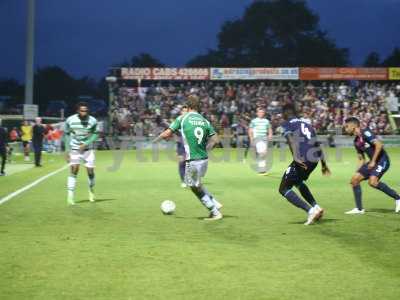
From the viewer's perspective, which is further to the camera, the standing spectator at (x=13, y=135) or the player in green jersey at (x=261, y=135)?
the standing spectator at (x=13, y=135)

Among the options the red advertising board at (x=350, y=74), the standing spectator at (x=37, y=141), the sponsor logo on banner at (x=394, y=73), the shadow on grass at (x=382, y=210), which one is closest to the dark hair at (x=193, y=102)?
the shadow on grass at (x=382, y=210)

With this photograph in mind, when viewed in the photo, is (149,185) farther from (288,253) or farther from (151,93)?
(151,93)

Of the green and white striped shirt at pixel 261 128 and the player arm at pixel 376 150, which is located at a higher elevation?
the green and white striped shirt at pixel 261 128

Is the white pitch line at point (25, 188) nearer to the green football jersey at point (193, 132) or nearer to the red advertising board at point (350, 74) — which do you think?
the green football jersey at point (193, 132)

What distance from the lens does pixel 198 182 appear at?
11.8 meters

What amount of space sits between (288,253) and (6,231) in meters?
4.65

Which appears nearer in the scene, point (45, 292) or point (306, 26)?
point (45, 292)

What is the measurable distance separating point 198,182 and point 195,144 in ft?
2.25

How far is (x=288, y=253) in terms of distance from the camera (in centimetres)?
845

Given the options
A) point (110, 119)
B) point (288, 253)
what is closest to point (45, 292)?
point (288, 253)

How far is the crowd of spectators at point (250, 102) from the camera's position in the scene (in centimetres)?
4788

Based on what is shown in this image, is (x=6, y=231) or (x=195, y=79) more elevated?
(x=195, y=79)

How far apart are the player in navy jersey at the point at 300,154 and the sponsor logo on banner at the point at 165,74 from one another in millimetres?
39107

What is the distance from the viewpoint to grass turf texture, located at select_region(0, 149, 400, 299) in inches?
261
